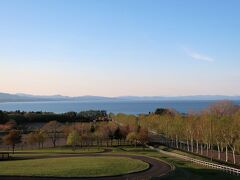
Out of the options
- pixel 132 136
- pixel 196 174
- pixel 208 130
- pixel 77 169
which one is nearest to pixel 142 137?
pixel 132 136

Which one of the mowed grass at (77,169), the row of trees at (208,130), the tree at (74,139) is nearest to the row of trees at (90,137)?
the tree at (74,139)

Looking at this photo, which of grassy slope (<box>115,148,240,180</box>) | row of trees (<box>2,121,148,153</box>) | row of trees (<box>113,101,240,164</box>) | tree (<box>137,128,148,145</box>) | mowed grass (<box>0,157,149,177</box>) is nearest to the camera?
grassy slope (<box>115,148,240,180</box>)

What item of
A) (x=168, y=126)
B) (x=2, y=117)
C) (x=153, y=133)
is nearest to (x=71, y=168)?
(x=168, y=126)

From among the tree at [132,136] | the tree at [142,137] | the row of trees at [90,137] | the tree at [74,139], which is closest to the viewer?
the tree at [74,139]

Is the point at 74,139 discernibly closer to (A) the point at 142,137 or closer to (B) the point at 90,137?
(B) the point at 90,137

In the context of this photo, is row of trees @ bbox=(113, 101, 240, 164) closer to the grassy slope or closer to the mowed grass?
the grassy slope

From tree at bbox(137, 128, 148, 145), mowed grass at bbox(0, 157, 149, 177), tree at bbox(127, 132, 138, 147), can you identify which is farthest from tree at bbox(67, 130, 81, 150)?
mowed grass at bbox(0, 157, 149, 177)

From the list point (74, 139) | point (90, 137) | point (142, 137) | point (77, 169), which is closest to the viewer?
point (77, 169)

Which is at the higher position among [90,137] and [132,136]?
[132,136]

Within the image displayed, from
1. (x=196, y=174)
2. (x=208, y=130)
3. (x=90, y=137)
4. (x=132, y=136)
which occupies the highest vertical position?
(x=208, y=130)

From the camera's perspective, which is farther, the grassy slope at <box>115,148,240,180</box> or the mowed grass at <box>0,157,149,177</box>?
the mowed grass at <box>0,157,149,177</box>

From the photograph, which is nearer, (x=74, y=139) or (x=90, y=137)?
(x=74, y=139)

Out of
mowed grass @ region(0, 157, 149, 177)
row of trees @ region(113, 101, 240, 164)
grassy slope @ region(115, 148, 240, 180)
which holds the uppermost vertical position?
row of trees @ region(113, 101, 240, 164)

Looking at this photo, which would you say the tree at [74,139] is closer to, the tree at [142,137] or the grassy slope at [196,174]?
the tree at [142,137]
